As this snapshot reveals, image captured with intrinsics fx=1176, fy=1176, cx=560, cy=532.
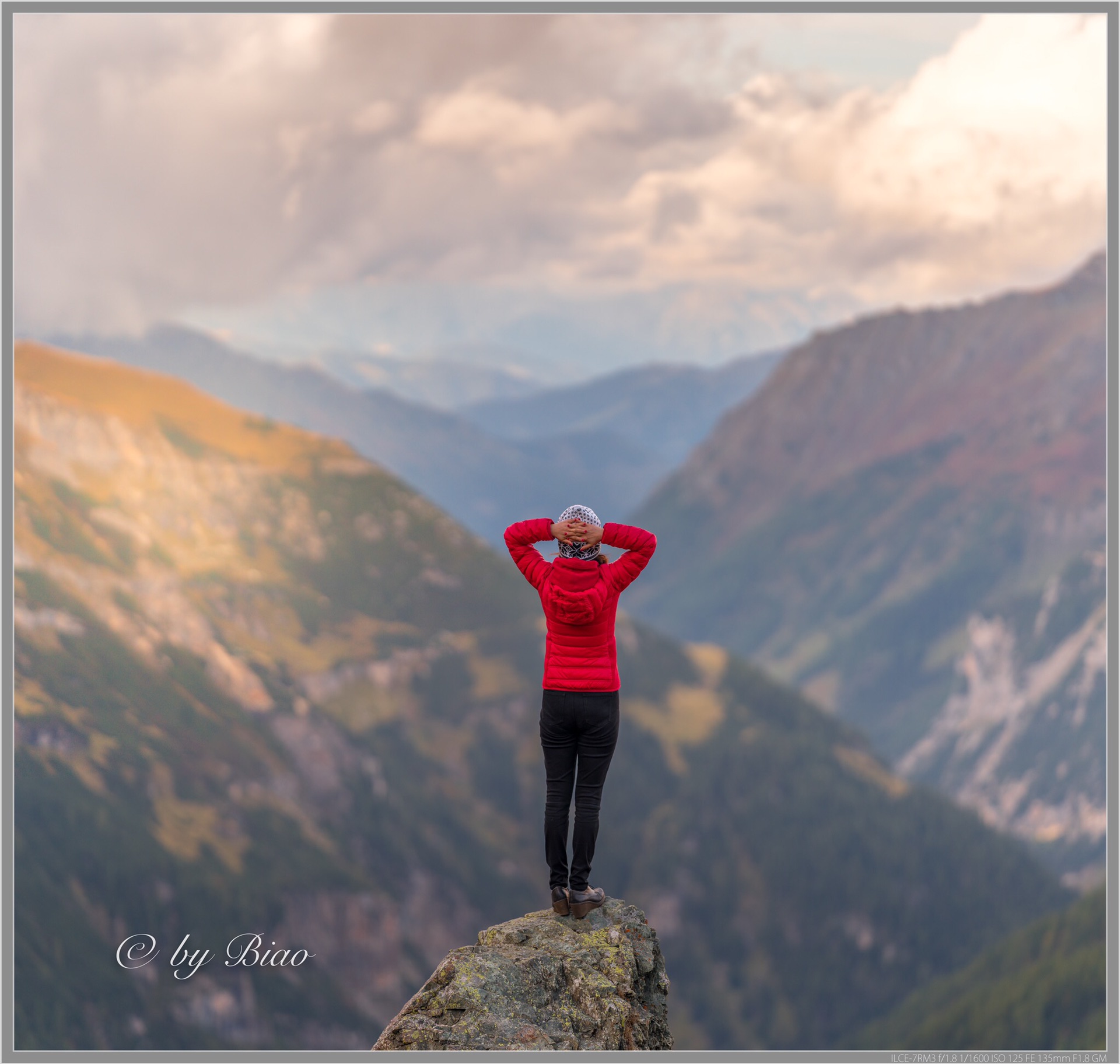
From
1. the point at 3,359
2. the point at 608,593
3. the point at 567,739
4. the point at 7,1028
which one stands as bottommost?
the point at 7,1028

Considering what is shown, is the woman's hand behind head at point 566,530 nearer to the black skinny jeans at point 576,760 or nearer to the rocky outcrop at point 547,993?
the black skinny jeans at point 576,760

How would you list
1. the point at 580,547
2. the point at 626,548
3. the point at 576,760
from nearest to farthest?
the point at 580,547
the point at 626,548
the point at 576,760

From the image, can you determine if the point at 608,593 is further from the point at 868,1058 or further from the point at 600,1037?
the point at 868,1058

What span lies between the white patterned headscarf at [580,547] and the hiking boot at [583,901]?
6366mm

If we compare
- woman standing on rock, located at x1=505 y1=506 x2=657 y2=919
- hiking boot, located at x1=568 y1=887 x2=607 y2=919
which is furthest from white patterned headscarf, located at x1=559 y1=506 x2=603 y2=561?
hiking boot, located at x1=568 y1=887 x2=607 y2=919

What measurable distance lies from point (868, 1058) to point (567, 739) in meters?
9.56

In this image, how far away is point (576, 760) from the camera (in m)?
22.0

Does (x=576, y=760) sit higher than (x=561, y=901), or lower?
higher

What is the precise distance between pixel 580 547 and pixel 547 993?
777 cm

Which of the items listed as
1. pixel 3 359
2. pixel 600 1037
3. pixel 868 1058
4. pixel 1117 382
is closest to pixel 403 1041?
pixel 600 1037

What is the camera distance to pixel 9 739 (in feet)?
254

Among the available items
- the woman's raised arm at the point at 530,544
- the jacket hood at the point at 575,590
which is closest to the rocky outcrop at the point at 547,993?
the jacket hood at the point at 575,590

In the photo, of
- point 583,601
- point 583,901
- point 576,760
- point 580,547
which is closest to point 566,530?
point 580,547

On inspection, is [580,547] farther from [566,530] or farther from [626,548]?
[626,548]
